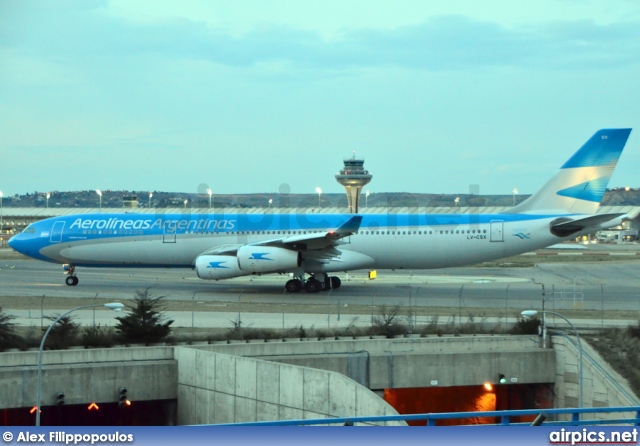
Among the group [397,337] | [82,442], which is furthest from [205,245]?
[82,442]

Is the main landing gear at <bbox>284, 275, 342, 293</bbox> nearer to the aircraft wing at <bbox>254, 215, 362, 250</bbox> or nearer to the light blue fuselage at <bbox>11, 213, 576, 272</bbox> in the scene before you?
the light blue fuselage at <bbox>11, 213, 576, 272</bbox>

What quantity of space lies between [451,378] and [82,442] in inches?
721

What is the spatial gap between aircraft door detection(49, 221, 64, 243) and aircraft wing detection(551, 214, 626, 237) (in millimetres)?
24223

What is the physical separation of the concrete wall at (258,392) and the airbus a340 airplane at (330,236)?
15.1 m

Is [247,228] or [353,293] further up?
[247,228]

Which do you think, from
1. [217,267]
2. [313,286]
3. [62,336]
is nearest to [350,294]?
[313,286]

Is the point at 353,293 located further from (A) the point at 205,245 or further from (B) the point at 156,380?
(B) the point at 156,380

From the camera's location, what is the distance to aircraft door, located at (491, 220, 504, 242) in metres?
40.1

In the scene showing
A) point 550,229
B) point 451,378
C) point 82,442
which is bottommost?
point 451,378

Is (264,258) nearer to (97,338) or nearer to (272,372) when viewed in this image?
(97,338)

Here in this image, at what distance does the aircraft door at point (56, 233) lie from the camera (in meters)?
43.8

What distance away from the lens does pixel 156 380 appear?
24969mm

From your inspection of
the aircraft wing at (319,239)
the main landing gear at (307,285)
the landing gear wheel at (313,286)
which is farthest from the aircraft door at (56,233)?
the landing gear wheel at (313,286)

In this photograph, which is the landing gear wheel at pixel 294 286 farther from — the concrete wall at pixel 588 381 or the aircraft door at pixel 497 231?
the concrete wall at pixel 588 381
